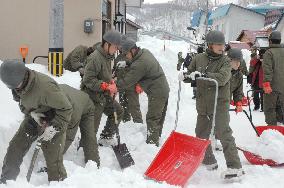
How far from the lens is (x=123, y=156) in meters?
5.98

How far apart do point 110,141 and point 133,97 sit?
6.73 feet

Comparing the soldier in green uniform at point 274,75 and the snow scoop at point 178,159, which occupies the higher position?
the soldier in green uniform at point 274,75

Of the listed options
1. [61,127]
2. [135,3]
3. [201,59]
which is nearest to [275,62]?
[201,59]

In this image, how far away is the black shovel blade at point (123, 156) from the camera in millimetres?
5811

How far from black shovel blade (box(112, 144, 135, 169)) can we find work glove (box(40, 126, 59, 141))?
168cm

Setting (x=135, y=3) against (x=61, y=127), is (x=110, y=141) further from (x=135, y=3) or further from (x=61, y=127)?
(x=135, y=3)

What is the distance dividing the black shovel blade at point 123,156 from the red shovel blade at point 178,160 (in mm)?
546

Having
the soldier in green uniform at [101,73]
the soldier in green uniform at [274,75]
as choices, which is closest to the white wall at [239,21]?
the soldier in green uniform at [274,75]

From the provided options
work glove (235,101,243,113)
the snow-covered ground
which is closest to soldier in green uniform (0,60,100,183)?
the snow-covered ground

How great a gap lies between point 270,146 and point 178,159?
1524mm

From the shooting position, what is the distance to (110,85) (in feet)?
19.2

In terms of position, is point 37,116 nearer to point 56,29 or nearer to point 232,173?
point 232,173

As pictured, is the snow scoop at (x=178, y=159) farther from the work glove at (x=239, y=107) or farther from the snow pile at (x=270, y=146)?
the snow pile at (x=270, y=146)

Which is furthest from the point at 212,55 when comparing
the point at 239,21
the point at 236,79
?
the point at 239,21
